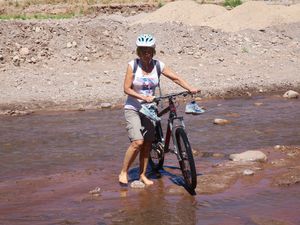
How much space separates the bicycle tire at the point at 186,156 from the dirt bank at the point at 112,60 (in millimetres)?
7250

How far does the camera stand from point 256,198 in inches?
277

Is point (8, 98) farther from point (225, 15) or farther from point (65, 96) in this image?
point (225, 15)

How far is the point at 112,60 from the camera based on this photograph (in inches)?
770

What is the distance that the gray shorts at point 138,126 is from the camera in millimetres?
7512

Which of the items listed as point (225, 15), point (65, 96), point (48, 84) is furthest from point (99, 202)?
point (225, 15)

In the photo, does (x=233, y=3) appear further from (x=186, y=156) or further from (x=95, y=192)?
(x=95, y=192)

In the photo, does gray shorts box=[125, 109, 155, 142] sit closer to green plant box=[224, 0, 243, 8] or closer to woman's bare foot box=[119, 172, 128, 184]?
woman's bare foot box=[119, 172, 128, 184]

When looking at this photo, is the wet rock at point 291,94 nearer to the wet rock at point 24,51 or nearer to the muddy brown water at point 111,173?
the muddy brown water at point 111,173

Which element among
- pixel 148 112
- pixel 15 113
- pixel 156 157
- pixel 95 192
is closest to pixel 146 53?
pixel 148 112

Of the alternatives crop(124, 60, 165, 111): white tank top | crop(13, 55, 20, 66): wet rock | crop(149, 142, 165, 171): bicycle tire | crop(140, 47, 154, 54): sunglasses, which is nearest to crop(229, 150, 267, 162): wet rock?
crop(149, 142, 165, 171): bicycle tire

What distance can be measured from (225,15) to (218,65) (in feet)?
28.8

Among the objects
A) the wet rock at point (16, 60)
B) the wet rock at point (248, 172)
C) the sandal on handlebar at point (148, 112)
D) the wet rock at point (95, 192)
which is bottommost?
the wet rock at point (16, 60)

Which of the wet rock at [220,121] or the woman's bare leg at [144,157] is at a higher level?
the woman's bare leg at [144,157]

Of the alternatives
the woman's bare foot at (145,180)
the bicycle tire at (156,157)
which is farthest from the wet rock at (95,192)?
the bicycle tire at (156,157)
